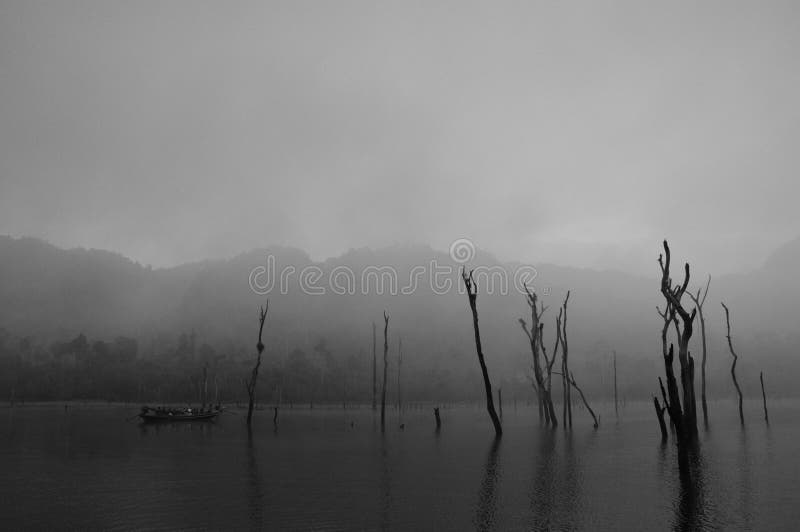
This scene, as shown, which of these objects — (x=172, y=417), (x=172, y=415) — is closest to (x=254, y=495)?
(x=172, y=417)

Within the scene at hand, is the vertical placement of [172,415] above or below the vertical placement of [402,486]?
below

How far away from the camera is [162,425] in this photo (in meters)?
73.4

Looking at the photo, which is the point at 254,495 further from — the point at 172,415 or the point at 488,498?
the point at 172,415

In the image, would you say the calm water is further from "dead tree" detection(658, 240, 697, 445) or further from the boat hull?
the boat hull

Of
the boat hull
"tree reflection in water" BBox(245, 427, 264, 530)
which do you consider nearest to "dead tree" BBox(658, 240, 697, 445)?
"tree reflection in water" BBox(245, 427, 264, 530)

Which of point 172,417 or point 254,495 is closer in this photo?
point 254,495

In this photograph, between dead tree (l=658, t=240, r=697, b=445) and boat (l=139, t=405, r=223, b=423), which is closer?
dead tree (l=658, t=240, r=697, b=445)

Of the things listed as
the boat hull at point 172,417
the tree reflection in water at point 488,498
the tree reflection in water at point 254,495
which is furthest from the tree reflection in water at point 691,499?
the boat hull at point 172,417

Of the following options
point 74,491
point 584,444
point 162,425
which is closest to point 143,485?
point 74,491

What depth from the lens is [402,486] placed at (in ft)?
81.5

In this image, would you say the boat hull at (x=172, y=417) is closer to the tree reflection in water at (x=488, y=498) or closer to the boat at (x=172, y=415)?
the boat at (x=172, y=415)

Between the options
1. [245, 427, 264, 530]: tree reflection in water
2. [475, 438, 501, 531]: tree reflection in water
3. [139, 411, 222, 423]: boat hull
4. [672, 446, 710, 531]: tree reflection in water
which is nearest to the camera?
[672, 446, 710, 531]: tree reflection in water

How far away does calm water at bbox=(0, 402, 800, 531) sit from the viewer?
18578 mm

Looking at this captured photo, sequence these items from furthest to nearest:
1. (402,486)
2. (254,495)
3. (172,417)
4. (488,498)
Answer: (172,417)
(402,486)
(254,495)
(488,498)
